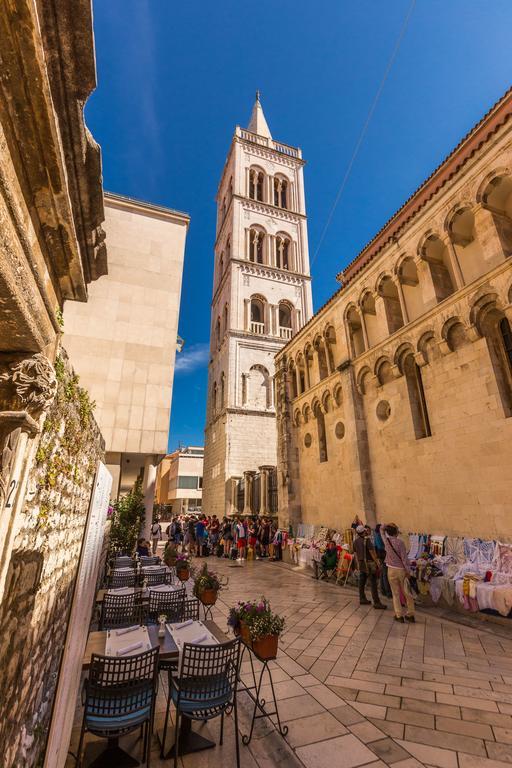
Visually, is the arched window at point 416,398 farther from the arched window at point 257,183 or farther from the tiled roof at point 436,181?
the arched window at point 257,183

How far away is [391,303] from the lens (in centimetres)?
1234

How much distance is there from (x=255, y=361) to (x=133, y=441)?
56.3 ft

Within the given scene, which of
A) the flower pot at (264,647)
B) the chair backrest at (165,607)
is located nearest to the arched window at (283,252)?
the chair backrest at (165,607)

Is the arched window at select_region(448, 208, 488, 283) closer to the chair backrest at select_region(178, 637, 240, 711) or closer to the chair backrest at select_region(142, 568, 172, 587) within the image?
the chair backrest at select_region(178, 637, 240, 711)

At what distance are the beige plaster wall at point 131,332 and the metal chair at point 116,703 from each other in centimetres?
585

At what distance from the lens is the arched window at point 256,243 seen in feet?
98.0

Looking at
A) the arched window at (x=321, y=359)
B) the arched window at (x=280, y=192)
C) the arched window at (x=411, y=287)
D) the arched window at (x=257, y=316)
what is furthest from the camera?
the arched window at (x=280, y=192)

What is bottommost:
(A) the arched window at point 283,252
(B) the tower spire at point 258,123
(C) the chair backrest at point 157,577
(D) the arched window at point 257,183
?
(C) the chair backrest at point 157,577

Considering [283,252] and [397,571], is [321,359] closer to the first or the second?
[397,571]

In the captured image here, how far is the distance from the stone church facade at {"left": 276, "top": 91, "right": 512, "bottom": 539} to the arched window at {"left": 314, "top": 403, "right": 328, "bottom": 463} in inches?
1.8

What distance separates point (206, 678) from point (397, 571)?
4.96 metres

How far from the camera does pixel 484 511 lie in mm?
8117

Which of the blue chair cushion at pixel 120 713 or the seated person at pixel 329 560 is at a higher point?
the seated person at pixel 329 560

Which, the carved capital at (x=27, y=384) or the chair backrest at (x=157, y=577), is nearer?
the carved capital at (x=27, y=384)
